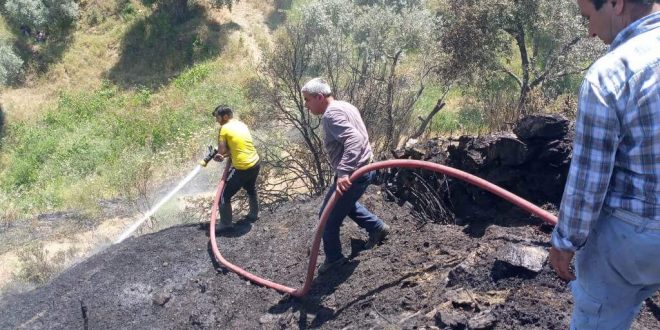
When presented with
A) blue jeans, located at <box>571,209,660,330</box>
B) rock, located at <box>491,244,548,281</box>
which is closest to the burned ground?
rock, located at <box>491,244,548,281</box>

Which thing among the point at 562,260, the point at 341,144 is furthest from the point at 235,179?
the point at 562,260

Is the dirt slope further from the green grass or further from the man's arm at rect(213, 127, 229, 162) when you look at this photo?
the green grass

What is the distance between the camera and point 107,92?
25734 mm

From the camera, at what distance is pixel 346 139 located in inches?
199

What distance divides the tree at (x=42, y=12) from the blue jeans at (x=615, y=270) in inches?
1174

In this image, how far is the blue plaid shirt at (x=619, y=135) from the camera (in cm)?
224

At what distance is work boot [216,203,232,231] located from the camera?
7.39 m

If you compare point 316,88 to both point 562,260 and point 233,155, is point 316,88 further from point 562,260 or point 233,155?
point 562,260

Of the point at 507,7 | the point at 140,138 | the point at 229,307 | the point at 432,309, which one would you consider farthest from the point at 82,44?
the point at 432,309

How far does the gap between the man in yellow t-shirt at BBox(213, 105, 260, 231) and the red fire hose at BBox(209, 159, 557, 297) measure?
0.49 feet

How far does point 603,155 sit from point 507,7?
46.9ft

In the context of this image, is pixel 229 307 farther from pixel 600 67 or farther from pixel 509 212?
pixel 600 67

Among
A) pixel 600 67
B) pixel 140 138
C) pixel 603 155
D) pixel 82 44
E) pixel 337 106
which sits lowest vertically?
pixel 140 138

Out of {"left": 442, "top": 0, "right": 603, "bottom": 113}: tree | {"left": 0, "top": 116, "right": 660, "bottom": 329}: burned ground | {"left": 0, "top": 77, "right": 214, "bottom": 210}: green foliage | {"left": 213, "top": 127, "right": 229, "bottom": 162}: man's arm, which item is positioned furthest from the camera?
{"left": 0, "top": 77, "right": 214, "bottom": 210}: green foliage
